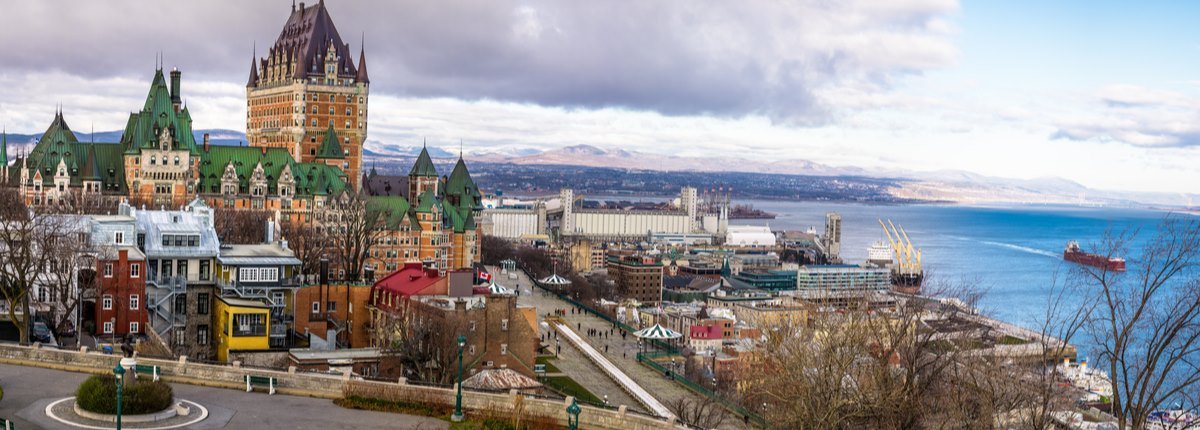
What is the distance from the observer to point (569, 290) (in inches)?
6265

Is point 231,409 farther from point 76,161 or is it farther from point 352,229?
point 76,161

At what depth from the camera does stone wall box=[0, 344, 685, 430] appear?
3331cm

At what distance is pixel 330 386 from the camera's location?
3600cm

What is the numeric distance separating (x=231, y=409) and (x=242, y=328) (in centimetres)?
2174

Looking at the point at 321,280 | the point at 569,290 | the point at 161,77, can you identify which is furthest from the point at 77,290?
the point at 569,290

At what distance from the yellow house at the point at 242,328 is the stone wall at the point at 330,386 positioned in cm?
1509

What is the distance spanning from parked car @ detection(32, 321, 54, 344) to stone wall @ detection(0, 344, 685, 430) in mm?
10436

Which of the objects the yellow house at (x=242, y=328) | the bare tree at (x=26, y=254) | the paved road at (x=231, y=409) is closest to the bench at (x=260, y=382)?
the paved road at (x=231, y=409)

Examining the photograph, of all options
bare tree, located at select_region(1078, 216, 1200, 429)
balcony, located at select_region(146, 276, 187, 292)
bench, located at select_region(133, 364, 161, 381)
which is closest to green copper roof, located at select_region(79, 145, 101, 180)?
balcony, located at select_region(146, 276, 187, 292)

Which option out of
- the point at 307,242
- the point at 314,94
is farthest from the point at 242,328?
the point at 314,94

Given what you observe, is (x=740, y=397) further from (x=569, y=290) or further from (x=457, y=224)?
(x=569, y=290)

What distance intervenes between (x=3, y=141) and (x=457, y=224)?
140 ft

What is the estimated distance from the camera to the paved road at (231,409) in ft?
104

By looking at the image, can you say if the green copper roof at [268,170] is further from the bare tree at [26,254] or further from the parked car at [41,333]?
the parked car at [41,333]
